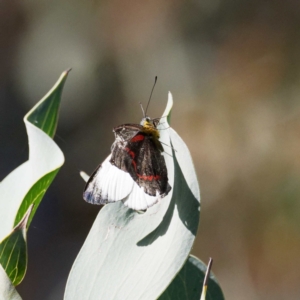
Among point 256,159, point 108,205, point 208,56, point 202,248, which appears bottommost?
point 202,248

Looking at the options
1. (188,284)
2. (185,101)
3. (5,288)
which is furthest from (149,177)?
(185,101)

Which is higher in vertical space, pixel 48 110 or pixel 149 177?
pixel 48 110

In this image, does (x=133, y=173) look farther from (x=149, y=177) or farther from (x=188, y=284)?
(x=188, y=284)

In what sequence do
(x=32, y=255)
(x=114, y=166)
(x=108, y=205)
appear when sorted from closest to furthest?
(x=108, y=205) → (x=114, y=166) → (x=32, y=255)

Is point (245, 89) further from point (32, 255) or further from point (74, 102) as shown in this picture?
point (32, 255)

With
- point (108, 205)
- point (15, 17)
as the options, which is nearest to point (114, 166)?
point (108, 205)

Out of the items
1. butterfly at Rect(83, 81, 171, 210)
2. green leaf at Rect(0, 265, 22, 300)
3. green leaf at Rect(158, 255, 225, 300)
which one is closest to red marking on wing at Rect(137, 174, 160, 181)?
butterfly at Rect(83, 81, 171, 210)

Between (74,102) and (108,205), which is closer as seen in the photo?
(108,205)
